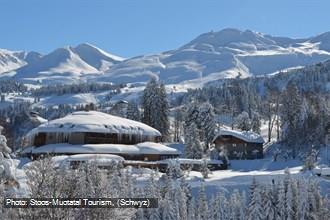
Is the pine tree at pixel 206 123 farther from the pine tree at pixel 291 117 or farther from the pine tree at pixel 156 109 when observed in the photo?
the pine tree at pixel 291 117

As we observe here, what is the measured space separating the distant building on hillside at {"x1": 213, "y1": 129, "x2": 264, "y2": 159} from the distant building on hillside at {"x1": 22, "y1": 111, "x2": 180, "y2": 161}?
16.4 metres

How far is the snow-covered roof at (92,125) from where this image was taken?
71.6m

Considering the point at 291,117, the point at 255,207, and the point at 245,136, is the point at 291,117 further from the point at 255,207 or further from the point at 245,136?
the point at 255,207

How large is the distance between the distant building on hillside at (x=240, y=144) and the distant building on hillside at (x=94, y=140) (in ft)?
53.6

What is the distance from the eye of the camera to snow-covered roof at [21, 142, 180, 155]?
66938 millimetres

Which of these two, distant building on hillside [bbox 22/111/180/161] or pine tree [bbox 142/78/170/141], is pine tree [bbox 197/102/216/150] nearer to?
pine tree [bbox 142/78/170/141]

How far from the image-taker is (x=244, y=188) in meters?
45.2

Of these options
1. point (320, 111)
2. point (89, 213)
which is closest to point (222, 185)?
point (89, 213)

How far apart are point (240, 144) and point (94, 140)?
25328 millimetres

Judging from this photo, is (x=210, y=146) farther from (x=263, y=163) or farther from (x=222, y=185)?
(x=222, y=185)

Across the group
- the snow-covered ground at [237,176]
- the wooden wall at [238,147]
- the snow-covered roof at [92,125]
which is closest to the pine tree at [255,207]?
the snow-covered ground at [237,176]

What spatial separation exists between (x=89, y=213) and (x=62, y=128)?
156 feet

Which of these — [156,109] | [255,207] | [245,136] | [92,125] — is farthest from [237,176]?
[156,109]

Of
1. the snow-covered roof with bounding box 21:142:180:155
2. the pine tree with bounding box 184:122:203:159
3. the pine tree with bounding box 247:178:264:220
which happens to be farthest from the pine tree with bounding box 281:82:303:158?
the pine tree with bounding box 247:178:264:220
